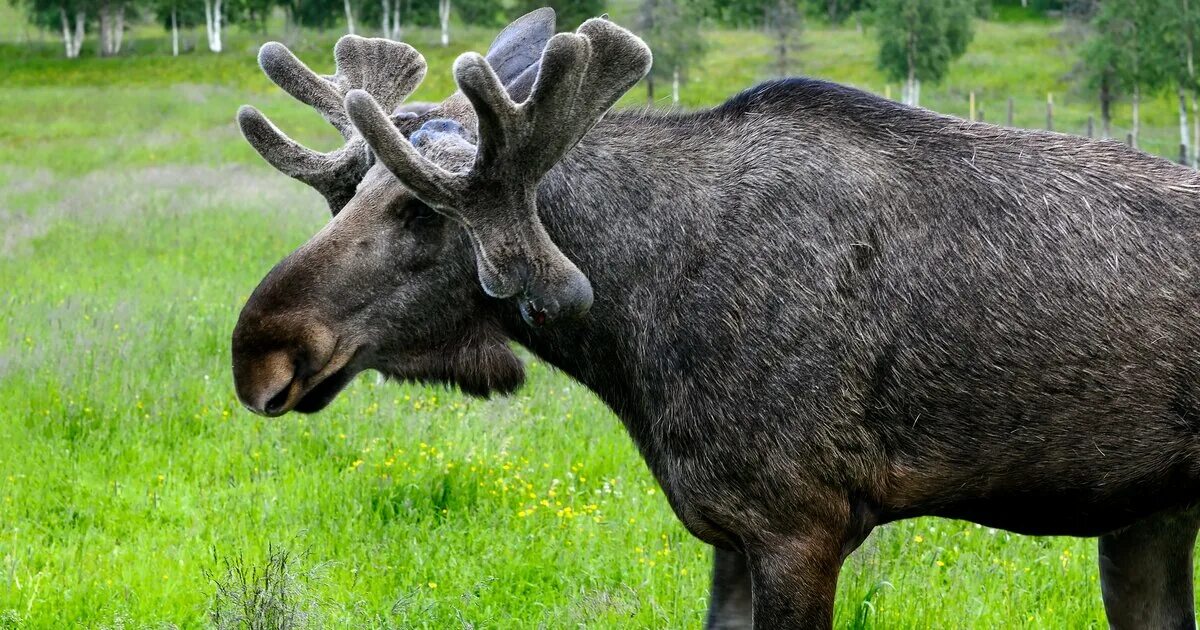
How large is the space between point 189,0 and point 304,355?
248 feet

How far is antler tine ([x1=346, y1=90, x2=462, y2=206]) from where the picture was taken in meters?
3.63

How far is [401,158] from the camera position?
371 cm

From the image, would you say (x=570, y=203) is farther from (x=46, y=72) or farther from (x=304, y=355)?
(x=46, y=72)

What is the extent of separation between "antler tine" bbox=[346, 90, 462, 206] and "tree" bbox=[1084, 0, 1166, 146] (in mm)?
41724

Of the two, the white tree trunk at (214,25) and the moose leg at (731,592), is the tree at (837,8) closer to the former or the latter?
the white tree trunk at (214,25)

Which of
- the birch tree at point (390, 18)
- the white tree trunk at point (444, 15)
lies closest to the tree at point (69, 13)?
the birch tree at point (390, 18)

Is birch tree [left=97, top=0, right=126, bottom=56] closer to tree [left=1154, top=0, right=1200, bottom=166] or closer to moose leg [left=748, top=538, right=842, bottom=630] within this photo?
tree [left=1154, top=0, right=1200, bottom=166]

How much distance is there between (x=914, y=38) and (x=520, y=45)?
163 feet

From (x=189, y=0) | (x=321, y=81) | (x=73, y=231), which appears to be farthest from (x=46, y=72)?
(x=321, y=81)

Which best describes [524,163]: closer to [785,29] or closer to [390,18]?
[785,29]

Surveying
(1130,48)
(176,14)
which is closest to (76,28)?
(176,14)

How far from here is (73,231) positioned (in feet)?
54.6

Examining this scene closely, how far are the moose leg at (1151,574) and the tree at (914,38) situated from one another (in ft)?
157

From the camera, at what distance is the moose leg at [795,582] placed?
3.85 meters
